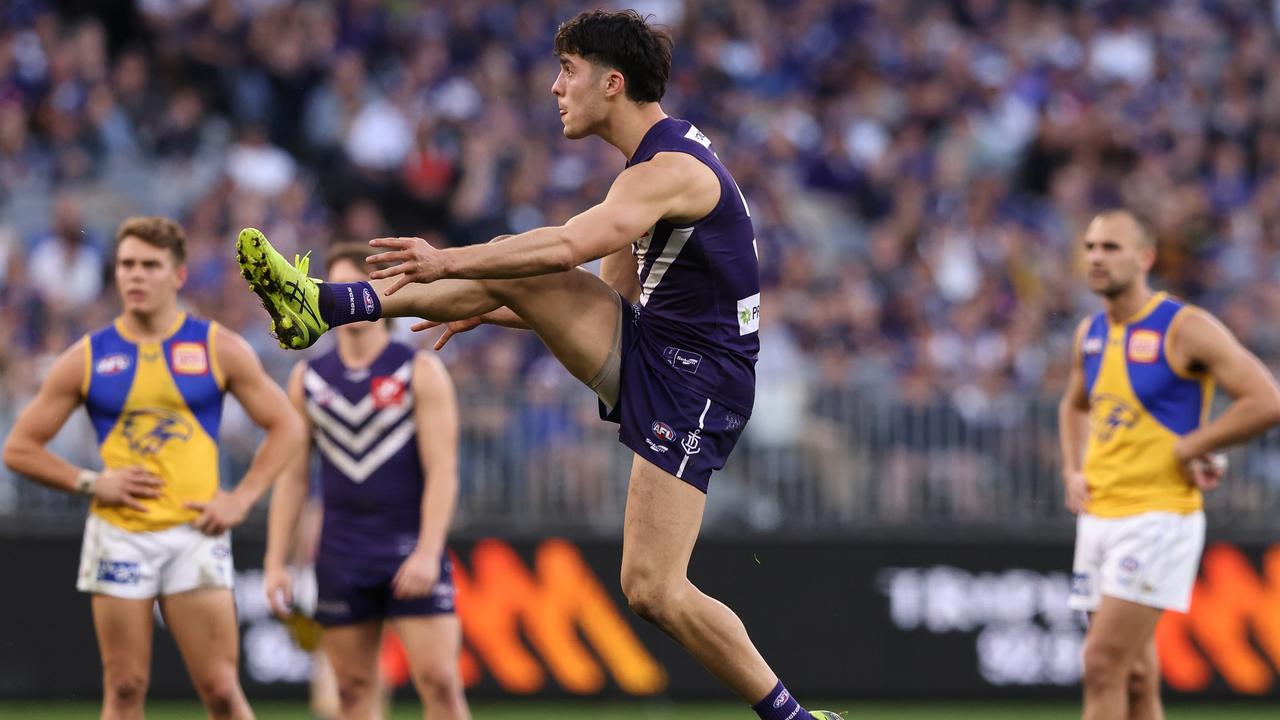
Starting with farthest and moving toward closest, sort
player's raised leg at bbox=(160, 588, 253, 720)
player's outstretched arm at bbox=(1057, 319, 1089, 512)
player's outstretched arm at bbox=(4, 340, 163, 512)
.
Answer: player's outstretched arm at bbox=(1057, 319, 1089, 512) → player's outstretched arm at bbox=(4, 340, 163, 512) → player's raised leg at bbox=(160, 588, 253, 720)

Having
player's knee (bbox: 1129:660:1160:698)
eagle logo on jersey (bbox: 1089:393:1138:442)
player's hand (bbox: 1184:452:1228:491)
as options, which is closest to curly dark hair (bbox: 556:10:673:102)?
eagle logo on jersey (bbox: 1089:393:1138:442)

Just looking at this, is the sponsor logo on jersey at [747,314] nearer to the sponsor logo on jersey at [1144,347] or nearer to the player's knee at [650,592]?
the player's knee at [650,592]

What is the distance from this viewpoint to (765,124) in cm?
1988

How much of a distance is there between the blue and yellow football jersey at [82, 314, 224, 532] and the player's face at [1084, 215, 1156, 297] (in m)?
4.41

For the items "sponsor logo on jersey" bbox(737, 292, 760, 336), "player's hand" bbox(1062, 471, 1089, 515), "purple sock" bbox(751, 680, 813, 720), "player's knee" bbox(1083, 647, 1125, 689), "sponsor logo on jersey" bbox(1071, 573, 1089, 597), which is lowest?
"player's knee" bbox(1083, 647, 1125, 689)

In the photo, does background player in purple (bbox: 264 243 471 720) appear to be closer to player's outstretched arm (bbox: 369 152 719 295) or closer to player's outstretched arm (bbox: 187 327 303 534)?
player's outstretched arm (bbox: 187 327 303 534)

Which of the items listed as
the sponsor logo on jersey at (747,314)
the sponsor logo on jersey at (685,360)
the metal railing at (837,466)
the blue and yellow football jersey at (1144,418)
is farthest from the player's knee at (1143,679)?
the metal railing at (837,466)

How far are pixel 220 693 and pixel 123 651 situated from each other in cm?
48

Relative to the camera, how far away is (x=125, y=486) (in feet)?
27.3

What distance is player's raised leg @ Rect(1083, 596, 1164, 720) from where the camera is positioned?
8641 millimetres

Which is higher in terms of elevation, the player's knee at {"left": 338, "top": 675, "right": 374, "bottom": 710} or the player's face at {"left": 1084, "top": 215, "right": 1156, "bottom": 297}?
the player's face at {"left": 1084, "top": 215, "right": 1156, "bottom": 297}

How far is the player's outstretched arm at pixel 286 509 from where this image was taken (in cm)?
909

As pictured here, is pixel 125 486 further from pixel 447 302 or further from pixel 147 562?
pixel 447 302

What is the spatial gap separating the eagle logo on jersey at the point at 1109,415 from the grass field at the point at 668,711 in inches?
181
